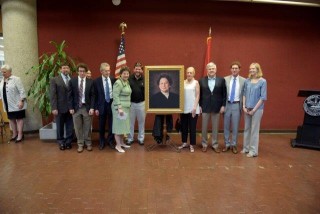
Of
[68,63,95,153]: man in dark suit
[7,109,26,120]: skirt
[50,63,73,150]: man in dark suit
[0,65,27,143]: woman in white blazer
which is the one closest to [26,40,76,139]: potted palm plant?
[0,65,27,143]: woman in white blazer

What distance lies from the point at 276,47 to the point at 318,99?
1.81 metres

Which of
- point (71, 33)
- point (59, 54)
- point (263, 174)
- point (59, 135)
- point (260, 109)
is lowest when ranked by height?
point (263, 174)

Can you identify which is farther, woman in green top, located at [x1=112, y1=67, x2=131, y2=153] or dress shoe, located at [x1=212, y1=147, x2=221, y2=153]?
dress shoe, located at [x1=212, y1=147, x2=221, y2=153]

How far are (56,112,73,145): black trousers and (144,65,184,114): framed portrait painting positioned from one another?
5.03ft

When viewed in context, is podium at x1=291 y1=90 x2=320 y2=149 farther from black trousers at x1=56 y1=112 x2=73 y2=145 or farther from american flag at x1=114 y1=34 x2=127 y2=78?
black trousers at x1=56 y1=112 x2=73 y2=145

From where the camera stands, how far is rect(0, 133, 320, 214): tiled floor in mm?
2787

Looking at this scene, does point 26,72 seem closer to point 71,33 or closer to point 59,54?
point 59,54

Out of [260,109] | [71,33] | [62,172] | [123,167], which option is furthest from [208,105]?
[71,33]

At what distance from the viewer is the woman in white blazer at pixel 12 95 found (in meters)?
4.91

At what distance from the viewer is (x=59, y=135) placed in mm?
4770

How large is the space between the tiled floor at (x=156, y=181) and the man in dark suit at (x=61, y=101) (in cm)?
24

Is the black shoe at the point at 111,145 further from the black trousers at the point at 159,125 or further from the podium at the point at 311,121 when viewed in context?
the podium at the point at 311,121

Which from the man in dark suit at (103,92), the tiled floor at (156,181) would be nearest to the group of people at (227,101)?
the tiled floor at (156,181)

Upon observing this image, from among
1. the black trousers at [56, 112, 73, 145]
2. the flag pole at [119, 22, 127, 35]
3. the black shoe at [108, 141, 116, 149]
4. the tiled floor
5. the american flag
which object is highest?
the flag pole at [119, 22, 127, 35]
